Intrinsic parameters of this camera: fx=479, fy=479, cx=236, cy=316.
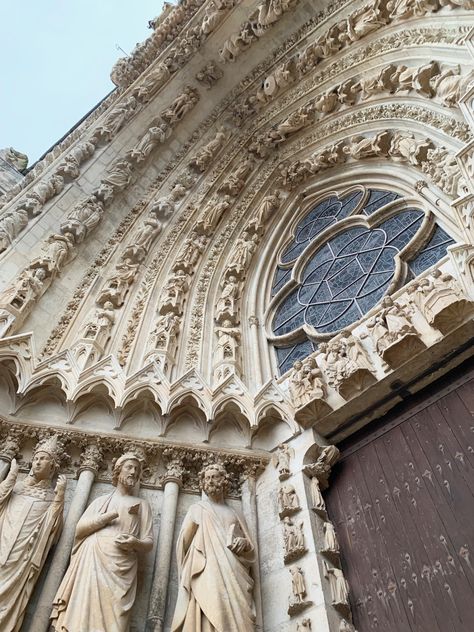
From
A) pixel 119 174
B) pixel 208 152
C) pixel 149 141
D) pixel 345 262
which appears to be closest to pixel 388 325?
pixel 345 262

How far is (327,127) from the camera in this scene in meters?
7.74

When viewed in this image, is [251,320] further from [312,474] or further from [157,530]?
[157,530]

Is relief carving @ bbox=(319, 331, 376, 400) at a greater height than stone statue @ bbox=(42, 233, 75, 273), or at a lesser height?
lesser

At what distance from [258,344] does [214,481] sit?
2358 mm

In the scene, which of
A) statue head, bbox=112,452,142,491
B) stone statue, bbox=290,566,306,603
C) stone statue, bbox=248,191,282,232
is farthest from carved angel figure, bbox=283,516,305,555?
stone statue, bbox=248,191,282,232

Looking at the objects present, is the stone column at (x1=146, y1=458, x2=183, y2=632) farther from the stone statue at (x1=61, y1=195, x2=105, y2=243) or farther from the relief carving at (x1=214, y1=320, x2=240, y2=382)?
the stone statue at (x1=61, y1=195, x2=105, y2=243)

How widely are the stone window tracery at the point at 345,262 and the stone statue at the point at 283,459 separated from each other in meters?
1.49

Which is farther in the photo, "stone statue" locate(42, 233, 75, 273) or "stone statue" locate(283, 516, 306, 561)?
"stone statue" locate(42, 233, 75, 273)

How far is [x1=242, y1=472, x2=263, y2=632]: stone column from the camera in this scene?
3.39 metres

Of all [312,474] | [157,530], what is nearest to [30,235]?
[157,530]

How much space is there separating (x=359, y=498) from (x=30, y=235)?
4929mm

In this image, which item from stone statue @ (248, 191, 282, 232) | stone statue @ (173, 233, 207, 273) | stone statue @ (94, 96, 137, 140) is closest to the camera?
stone statue @ (173, 233, 207, 273)

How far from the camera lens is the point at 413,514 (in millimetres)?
3418

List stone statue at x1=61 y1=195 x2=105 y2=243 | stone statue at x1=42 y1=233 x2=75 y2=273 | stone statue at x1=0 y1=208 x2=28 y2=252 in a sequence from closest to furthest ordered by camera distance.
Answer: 1. stone statue at x1=0 y1=208 x2=28 y2=252
2. stone statue at x1=42 y1=233 x2=75 y2=273
3. stone statue at x1=61 y1=195 x2=105 y2=243
